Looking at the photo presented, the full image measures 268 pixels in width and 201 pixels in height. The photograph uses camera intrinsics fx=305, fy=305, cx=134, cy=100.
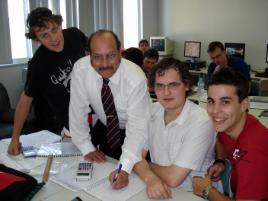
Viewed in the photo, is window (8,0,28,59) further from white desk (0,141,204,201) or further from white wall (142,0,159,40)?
white desk (0,141,204,201)

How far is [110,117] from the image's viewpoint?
5.56ft

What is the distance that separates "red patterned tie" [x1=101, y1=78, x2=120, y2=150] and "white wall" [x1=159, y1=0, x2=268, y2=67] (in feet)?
13.6

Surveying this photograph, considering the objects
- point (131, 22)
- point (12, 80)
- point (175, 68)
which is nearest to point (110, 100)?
point (175, 68)

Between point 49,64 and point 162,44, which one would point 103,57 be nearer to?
point 49,64

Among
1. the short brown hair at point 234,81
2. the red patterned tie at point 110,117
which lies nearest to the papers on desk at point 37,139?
the red patterned tie at point 110,117

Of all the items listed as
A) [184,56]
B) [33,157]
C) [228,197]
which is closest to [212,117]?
[228,197]

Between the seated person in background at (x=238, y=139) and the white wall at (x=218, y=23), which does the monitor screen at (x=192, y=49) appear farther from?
the seated person in background at (x=238, y=139)

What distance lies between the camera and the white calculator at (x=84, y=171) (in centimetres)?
136

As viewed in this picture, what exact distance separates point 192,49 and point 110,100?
4413mm

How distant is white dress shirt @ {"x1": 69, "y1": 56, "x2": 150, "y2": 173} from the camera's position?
1.55m

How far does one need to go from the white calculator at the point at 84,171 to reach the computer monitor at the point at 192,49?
458 centimetres

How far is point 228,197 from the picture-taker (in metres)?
1.28

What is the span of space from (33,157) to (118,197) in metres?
0.62

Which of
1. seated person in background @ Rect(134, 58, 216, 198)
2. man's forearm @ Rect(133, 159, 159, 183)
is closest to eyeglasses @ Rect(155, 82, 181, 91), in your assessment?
seated person in background @ Rect(134, 58, 216, 198)
